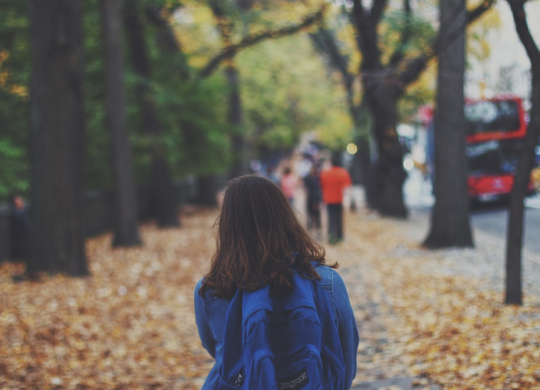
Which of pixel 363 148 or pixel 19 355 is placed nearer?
pixel 19 355

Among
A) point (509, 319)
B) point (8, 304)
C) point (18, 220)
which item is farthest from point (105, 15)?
point (509, 319)

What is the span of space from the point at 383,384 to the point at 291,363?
3.69 m

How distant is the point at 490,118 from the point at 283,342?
21800 mm

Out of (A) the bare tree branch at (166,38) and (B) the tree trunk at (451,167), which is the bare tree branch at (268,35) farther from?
(B) the tree trunk at (451,167)

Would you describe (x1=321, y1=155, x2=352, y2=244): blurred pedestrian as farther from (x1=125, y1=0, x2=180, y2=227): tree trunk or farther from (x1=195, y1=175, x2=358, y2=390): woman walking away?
(x1=195, y1=175, x2=358, y2=390): woman walking away

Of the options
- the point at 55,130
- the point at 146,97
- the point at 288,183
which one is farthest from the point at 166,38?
the point at 55,130

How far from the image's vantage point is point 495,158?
2314cm

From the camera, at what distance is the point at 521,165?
22.5ft

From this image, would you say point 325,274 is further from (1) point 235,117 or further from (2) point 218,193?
(1) point 235,117

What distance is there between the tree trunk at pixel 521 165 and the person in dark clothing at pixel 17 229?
10.3 meters

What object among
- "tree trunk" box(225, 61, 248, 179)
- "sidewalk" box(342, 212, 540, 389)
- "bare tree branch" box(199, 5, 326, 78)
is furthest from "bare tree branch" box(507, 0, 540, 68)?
"tree trunk" box(225, 61, 248, 179)

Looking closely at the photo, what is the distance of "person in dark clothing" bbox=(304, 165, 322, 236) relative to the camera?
1780 centimetres

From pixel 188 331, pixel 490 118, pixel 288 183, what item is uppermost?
pixel 490 118

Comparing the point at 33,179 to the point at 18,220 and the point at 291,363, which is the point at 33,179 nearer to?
the point at 18,220
